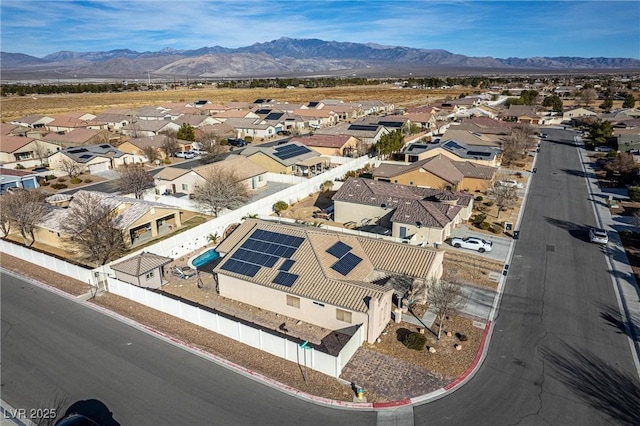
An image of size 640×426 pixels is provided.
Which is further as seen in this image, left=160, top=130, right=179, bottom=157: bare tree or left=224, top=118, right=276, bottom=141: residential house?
left=224, top=118, right=276, bottom=141: residential house

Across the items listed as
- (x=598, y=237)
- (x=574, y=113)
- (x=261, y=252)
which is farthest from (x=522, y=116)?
(x=261, y=252)

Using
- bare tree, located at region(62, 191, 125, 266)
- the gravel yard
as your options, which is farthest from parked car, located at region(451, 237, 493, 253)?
bare tree, located at region(62, 191, 125, 266)

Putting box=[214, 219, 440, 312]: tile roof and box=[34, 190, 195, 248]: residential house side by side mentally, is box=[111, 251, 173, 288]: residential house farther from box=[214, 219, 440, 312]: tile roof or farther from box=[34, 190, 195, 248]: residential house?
box=[34, 190, 195, 248]: residential house

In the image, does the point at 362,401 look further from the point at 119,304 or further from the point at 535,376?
the point at 119,304

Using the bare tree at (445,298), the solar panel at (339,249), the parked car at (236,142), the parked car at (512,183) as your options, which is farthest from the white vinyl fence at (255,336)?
the parked car at (236,142)

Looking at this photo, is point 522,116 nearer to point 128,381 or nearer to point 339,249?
point 339,249

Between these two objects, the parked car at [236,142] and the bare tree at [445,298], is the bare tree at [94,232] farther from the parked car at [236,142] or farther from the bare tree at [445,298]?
the parked car at [236,142]
